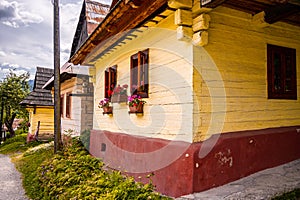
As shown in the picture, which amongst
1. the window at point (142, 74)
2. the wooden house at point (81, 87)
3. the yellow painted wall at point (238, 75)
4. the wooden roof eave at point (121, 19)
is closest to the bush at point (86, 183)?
the yellow painted wall at point (238, 75)

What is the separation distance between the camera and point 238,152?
13.8 ft

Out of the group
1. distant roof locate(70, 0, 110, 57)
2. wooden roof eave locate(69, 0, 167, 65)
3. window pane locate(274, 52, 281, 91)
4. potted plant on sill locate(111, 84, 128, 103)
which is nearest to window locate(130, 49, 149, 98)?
potted plant on sill locate(111, 84, 128, 103)

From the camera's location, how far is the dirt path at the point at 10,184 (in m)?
6.08

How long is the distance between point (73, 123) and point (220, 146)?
8.28 m

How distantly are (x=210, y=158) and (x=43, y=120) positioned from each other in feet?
45.5

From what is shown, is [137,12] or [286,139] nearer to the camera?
[137,12]

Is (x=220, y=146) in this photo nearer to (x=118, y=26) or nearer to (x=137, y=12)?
(x=137, y=12)

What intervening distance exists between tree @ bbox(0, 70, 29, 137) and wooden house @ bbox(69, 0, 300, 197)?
16.6 meters

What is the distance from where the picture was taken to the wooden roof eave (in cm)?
404

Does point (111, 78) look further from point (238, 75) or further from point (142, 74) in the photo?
point (238, 75)

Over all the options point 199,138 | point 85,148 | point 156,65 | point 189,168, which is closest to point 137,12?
point 156,65

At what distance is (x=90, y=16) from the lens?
10844 millimetres

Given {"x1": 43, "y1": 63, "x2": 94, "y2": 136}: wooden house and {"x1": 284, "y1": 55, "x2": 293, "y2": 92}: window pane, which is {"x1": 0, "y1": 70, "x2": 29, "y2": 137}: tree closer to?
{"x1": 43, "y1": 63, "x2": 94, "y2": 136}: wooden house

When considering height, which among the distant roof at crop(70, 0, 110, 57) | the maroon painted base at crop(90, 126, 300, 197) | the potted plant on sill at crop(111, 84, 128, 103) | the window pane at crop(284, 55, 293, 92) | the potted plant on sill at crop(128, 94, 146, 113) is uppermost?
the distant roof at crop(70, 0, 110, 57)
